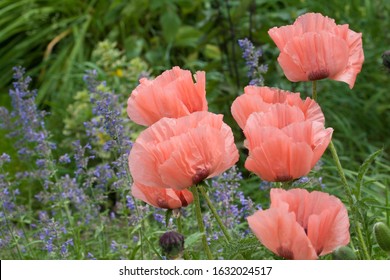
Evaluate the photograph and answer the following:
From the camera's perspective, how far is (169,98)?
1.39m

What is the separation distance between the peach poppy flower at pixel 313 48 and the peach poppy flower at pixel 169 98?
0.17m

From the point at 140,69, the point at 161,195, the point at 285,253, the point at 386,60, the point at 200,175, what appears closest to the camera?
the point at 285,253

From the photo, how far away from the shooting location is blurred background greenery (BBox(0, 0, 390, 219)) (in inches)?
152

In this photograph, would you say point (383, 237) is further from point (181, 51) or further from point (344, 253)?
point (181, 51)

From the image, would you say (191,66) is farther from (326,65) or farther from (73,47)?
(326,65)

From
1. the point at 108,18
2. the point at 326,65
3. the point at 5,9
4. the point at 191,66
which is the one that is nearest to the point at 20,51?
the point at 5,9

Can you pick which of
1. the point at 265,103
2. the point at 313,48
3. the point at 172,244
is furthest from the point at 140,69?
the point at 172,244

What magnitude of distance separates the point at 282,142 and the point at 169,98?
22 centimetres

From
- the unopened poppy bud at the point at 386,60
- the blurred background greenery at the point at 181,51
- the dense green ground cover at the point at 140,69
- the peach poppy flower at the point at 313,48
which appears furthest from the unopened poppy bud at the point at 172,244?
the blurred background greenery at the point at 181,51

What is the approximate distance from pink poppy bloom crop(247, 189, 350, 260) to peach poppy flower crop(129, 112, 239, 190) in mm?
155

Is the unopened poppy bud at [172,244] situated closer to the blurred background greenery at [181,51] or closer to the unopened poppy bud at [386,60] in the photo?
the unopened poppy bud at [386,60]

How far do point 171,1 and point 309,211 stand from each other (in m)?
3.28

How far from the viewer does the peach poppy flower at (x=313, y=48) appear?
58.2 inches
